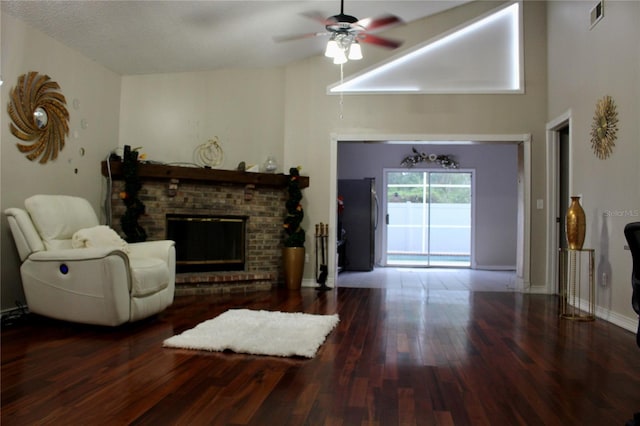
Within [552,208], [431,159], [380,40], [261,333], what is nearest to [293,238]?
[261,333]

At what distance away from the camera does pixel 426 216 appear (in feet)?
33.8

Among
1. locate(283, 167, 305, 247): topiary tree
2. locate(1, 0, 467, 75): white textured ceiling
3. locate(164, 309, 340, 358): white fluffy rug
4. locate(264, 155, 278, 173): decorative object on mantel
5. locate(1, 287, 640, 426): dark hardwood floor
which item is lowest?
locate(1, 287, 640, 426): dark hardwood floor

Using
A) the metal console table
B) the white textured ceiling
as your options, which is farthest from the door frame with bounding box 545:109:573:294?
the white textured ceiling

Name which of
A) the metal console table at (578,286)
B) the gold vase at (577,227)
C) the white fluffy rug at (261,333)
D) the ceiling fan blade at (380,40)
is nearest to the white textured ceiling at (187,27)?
the ceiling fan blade at (380,40)

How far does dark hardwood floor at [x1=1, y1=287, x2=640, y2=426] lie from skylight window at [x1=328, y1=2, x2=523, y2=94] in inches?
135

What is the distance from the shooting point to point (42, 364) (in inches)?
106

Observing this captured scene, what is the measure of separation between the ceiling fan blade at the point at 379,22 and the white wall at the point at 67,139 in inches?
113

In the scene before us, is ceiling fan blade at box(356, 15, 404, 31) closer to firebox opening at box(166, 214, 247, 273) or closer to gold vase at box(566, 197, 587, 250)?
gold vase at box(566, 197, 587, 250)

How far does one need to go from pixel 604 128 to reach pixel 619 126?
0.87 ft

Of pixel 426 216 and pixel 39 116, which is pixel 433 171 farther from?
pixel 39 116

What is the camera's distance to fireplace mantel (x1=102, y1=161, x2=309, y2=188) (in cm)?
532

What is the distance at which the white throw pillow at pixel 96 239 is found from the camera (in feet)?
13.0

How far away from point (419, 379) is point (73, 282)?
2.61 m

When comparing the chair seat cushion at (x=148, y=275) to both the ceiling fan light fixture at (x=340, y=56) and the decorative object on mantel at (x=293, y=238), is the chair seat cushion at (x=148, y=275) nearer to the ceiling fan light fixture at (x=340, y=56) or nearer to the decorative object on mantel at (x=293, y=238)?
the decorative object on mantel at (x=293, y=238)
